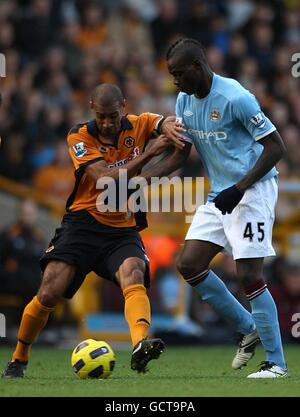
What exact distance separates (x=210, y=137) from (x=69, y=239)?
1.21 m

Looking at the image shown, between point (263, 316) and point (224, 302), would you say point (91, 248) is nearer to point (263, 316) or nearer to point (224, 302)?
point (224, 302)

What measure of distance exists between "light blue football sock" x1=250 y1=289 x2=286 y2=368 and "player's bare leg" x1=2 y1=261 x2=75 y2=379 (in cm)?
130

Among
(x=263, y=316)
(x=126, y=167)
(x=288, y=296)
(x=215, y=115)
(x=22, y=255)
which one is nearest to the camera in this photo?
(x=263, y=316)

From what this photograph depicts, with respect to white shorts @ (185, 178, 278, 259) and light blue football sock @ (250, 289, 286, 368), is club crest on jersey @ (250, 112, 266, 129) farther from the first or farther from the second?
light blue football sock @ (250, 289, 286, 368)

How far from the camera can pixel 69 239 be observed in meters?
8.18

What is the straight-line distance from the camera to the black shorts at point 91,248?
8.10 m

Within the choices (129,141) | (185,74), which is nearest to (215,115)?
(185,74)

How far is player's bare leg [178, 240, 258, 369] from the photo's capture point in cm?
835

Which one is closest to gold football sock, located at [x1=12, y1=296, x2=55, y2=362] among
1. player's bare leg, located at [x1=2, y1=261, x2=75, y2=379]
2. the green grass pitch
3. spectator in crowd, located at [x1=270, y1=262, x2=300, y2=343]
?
player's bare leg, located at [x1=2, y1=261, x2=75, y2=379]

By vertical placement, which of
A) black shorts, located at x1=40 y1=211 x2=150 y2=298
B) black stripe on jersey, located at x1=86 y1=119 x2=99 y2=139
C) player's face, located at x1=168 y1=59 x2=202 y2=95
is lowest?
black shorts, located at x1=40 y1=211 x2=150 y2=298

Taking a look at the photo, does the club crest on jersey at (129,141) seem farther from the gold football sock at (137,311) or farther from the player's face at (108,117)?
the gold football sock at (137,311)

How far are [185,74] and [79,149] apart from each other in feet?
2.98

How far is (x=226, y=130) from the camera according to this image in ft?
26.6
